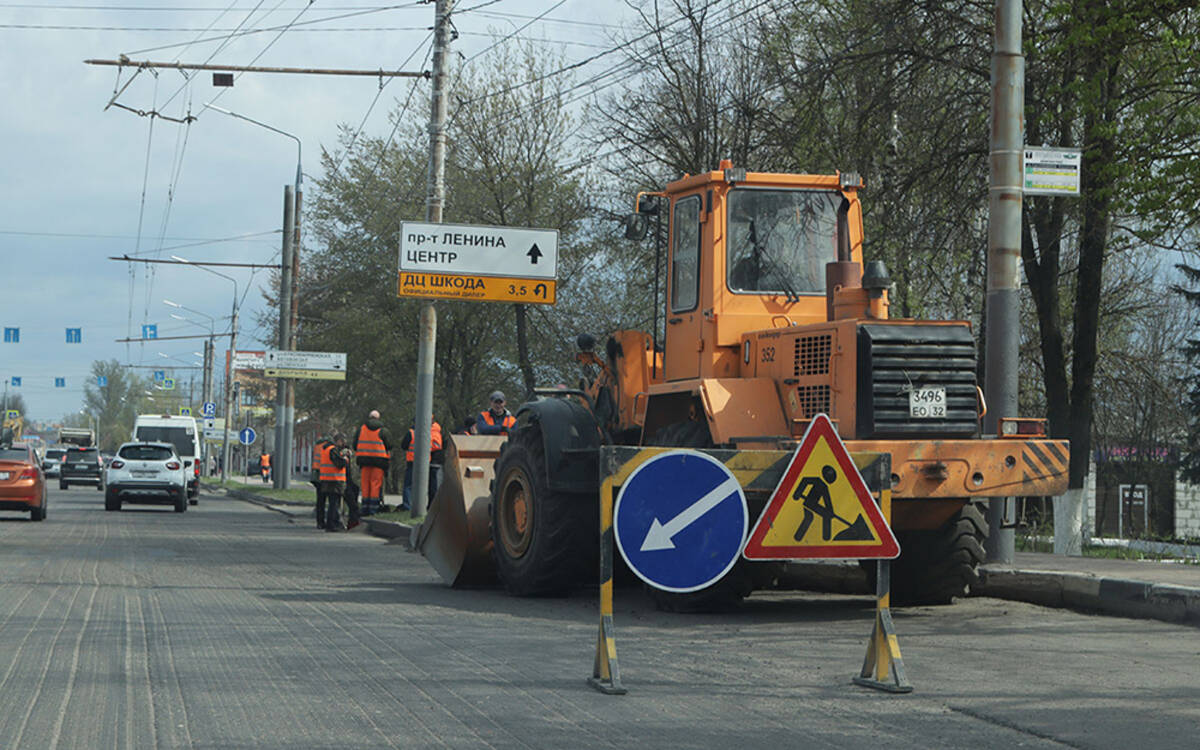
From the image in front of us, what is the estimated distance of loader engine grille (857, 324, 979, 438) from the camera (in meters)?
10.1

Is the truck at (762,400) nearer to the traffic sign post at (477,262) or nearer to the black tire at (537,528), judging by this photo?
the black tire at (537,528)

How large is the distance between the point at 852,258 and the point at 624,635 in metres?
3.85

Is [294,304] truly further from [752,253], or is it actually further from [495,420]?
[752,253]

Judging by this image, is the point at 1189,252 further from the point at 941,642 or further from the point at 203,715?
→ the point at 203,715

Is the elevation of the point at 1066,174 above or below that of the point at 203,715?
above

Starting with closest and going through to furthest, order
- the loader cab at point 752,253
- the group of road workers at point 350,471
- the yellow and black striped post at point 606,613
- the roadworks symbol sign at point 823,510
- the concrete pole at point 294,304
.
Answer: the yellow and black striped post at point 606,613, the roadworks symbol sign at point 823,510, the loader cab at point 752,253, the group of road workers at point 350,471, the concrete pole at point 294,304

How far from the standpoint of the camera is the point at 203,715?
6.55m

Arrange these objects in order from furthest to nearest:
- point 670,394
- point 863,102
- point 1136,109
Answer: point 863,102 < point 1136,109 < point 670,394

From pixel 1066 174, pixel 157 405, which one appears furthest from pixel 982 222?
pixel 157 405

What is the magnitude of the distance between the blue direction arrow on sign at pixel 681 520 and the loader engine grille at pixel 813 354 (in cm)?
301

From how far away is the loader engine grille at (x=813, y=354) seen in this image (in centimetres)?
1034

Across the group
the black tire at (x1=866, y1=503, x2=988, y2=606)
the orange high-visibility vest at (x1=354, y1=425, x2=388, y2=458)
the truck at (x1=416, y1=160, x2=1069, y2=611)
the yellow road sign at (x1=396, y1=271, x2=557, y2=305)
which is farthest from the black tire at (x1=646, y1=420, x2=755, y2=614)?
the orange high-visibility vest at (x1=354, y1=425, x2=388, y2=458)

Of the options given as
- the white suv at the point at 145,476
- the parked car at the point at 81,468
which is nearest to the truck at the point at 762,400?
the white suv at the point at 145,476

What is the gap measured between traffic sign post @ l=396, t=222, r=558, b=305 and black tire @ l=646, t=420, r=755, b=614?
448 inches
